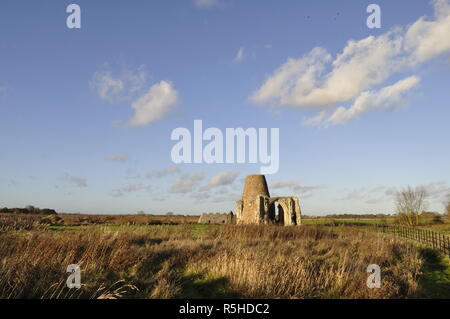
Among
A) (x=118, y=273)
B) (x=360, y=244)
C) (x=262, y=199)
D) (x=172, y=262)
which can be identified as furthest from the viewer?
(x=262, y=199)

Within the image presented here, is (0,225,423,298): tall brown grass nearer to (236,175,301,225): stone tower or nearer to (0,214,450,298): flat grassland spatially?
(0,214,450,298): flat grassland


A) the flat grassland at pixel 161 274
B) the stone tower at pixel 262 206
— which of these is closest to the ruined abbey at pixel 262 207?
the stone tower at pixel 262 206

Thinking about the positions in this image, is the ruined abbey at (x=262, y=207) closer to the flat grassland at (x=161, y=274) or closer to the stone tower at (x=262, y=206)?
the stone tower at (x=262, y=206)

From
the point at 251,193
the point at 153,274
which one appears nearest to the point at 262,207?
the point at 251,193

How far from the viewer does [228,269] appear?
769 cm

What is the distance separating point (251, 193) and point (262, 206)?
2751 mm

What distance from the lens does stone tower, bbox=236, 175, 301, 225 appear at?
28.2 metres

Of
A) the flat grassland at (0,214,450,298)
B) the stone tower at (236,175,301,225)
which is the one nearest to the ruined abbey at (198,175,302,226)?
the stone tower at (236,175,301,225)

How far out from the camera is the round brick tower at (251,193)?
3011 cm

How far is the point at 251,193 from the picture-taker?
3111 centimetres

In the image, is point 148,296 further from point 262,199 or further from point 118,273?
point 262,199

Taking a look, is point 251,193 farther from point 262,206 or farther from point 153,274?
point 153,274
